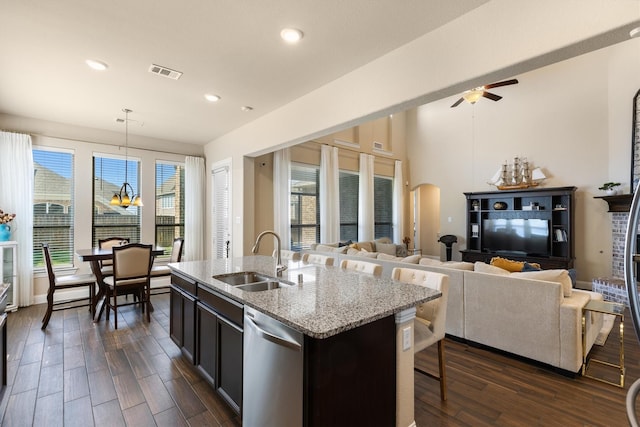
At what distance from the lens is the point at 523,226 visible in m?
6.79

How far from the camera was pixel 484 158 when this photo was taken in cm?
758

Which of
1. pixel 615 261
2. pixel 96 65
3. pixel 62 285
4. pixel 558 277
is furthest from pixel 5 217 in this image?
pixel 615 261

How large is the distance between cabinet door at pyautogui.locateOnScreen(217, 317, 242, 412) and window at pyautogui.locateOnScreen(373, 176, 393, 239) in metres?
6.45

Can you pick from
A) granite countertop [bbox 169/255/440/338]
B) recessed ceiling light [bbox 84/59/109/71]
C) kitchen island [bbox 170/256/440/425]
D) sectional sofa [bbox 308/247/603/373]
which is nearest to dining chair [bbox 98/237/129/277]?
recessed ceiling light [bbox 84/59/109/71]

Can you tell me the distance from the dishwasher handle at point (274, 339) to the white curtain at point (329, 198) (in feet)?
15.5

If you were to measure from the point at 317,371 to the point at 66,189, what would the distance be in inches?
226

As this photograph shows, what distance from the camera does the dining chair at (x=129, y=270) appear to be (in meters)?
3.86

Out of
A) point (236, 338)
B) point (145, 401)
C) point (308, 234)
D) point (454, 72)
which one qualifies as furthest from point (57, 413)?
point (308, 234)

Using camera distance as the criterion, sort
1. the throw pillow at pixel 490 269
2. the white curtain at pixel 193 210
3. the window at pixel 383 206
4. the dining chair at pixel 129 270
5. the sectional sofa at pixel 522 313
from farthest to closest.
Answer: the window at pixel 383 206
the white curtain at pixel 193 210
the dining chair at pixel 129 270
the throw pillow at pixel 490 269
the sectional sofa at pixel 522 313

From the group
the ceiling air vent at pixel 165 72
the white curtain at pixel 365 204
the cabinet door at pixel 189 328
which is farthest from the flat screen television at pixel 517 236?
the ceiling air vent at pixel 165 72

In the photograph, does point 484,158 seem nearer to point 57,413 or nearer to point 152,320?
point 152,320

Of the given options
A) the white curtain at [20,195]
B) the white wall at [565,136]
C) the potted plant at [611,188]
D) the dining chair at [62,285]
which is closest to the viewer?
the dining chair at [62,285]

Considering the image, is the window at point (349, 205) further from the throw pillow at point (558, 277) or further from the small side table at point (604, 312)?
the small side table at point (604, 312)

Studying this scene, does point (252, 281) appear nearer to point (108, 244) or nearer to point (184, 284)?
point (184, 284)
